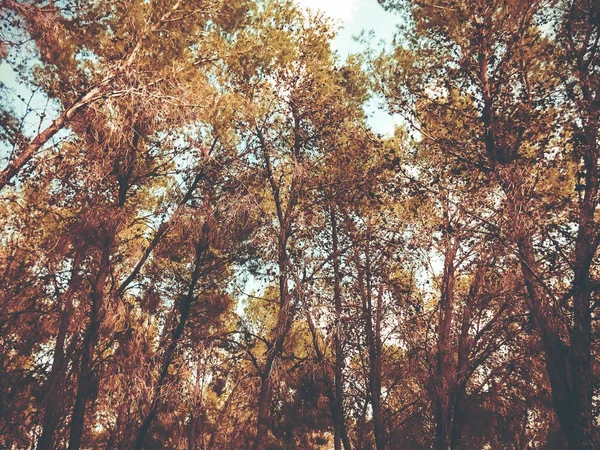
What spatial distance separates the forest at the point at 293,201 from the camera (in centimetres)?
487

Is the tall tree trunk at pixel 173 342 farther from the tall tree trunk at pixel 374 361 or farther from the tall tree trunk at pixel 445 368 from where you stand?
the tall tree trunk at pixel 445 368

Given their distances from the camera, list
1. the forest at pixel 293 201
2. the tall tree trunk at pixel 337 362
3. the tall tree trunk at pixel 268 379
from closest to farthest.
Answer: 1. the forest at pixel 293 201
2. the tall tree trunk at pixel 268 379
3. the tall tree trunk at pixel 337 362

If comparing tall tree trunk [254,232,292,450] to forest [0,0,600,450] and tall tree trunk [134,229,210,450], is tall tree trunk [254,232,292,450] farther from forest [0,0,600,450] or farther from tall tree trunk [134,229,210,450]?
tall tree trunk [134,229,210,450]

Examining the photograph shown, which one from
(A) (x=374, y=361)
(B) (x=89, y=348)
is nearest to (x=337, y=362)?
(A) (x=374, y=361)

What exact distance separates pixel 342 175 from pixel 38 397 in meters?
8.06

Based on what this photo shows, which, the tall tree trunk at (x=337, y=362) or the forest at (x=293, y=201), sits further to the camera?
the tall tree trunk at (x=337, y=362)

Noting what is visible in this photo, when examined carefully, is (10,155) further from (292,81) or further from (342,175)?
(342,175)

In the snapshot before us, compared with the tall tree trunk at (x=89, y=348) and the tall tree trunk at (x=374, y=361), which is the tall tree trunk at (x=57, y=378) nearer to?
the tall tree trunk at (x=89, y=348)

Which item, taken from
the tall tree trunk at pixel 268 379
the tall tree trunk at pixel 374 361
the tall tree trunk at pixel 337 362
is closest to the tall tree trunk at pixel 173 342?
the tall tree trunk at pixel 268 379

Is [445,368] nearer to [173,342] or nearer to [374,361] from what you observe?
[374,361]

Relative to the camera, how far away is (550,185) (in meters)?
7.57

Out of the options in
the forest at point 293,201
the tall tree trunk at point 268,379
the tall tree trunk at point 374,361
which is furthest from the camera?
the tall tree trunk at point 374,361

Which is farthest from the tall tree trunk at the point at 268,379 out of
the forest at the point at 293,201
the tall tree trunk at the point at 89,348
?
the tall tree trunk at the point at 89,348

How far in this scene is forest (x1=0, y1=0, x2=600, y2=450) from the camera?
487 cm
